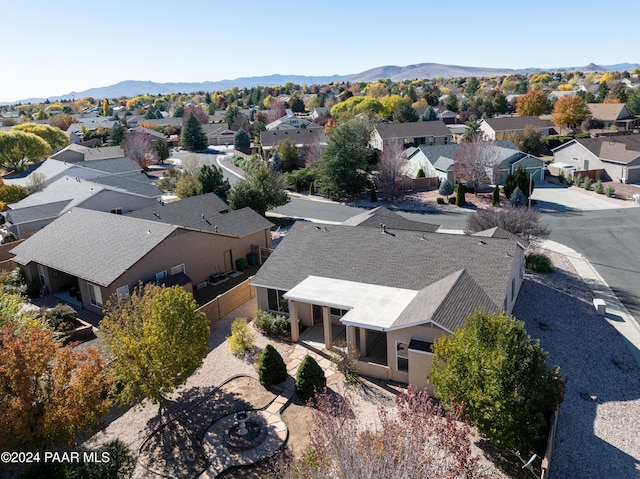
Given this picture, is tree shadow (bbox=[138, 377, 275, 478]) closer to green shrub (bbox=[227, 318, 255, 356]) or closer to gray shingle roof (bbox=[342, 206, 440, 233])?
green shrub (bbox=[227, 318, 255, 356])

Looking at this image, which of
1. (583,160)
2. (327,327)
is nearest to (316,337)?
(327,327)

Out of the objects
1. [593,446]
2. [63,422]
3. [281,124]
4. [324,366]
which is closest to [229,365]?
[324,366]

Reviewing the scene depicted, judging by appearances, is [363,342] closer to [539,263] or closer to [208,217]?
[539,263]

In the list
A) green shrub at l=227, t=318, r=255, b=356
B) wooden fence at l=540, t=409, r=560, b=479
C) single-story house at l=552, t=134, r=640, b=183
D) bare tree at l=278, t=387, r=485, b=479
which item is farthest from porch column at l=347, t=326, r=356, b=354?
single-story house at l=552, t=134, r=640, b=183

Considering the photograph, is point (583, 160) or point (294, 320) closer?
point (294, 320)

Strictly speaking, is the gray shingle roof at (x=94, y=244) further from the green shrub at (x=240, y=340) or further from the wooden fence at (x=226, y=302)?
the green shrub at (x=240, y=340)
